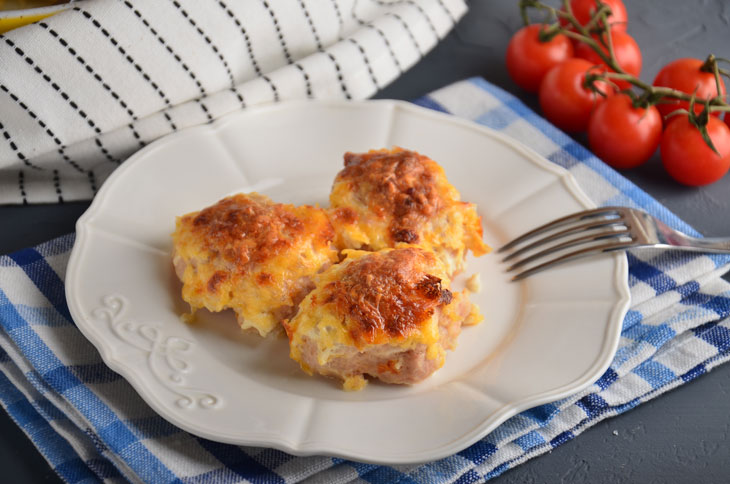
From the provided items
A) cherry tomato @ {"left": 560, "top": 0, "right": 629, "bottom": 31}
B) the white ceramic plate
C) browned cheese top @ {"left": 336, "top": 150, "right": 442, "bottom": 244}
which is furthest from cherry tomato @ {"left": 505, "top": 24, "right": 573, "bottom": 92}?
browned cheese top @ {"left": 336, "top": 150, "right": 442, "bottom": 244}

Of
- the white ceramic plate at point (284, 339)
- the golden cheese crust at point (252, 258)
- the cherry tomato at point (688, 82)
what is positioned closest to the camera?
the white ceramic plate at point (284, 339)

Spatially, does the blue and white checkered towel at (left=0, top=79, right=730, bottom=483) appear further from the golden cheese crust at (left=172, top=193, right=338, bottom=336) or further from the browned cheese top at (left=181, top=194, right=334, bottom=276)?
the browned cheese top at (left=181, top=194, right=334, bottom=276)

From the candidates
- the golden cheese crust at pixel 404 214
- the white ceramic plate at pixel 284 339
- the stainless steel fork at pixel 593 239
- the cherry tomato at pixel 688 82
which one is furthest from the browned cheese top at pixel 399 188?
the cherry tomato at pixel 688 82

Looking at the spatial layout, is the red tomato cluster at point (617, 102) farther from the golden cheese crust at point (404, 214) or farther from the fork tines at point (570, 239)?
the golden cheese crust at point (404, 214)

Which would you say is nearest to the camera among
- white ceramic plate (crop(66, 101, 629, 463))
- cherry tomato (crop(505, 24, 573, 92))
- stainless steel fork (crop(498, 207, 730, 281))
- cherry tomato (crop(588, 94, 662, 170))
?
white ceramic plate (crop(66, 101, 629, 463))

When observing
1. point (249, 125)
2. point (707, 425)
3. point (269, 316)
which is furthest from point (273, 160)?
point (707, 425)

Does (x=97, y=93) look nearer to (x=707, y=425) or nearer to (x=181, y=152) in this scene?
(x=181, y=152)

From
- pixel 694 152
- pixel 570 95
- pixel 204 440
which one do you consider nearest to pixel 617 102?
pixel 570 95
